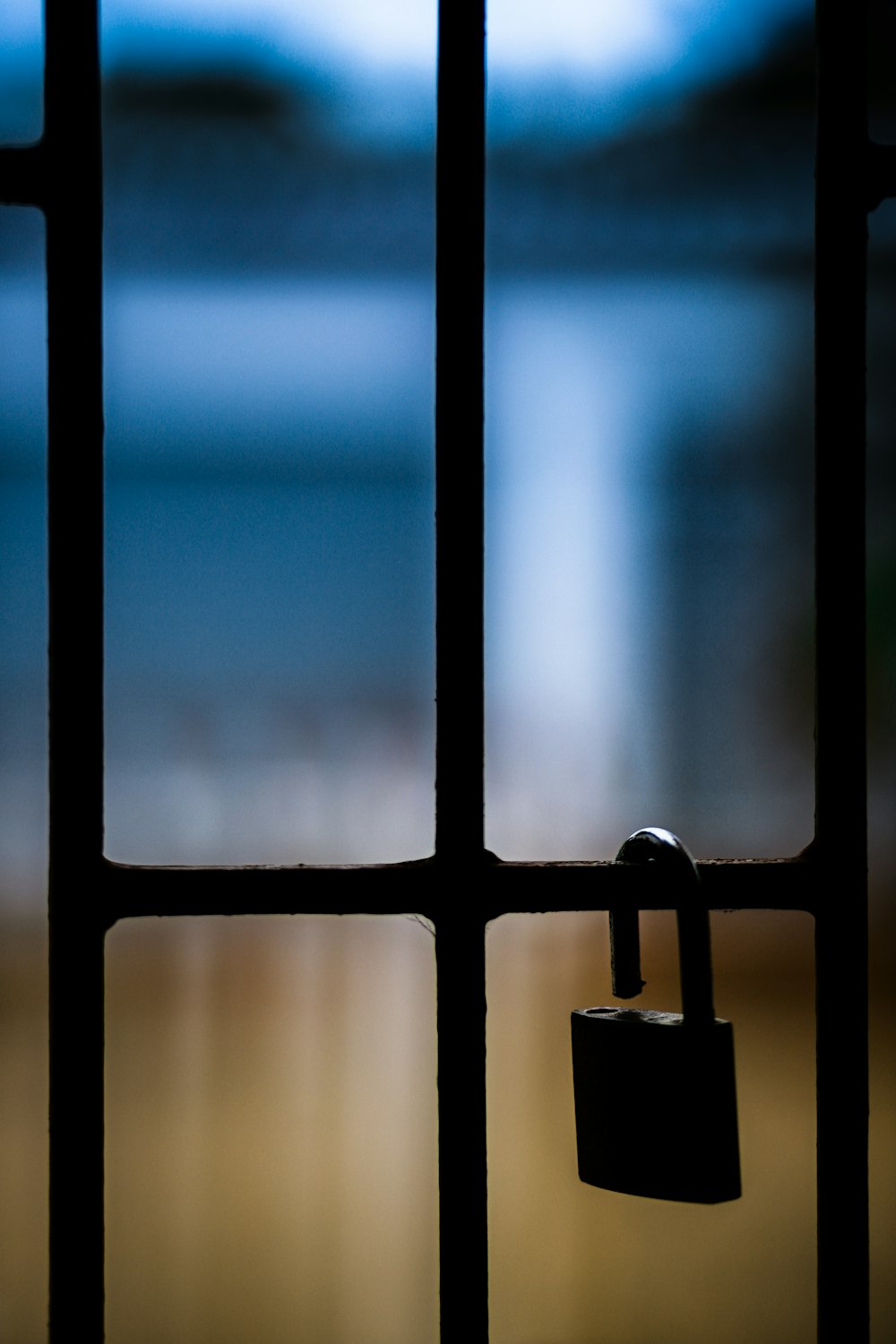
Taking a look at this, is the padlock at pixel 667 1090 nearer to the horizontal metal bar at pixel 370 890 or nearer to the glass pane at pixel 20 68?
the horizontal metal bar at pixel 370 890

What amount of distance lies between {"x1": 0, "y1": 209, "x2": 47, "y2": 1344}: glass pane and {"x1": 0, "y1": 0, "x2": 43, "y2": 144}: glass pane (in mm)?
52

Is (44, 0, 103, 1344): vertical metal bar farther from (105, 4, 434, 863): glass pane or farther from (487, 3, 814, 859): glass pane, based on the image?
(487, 3, 814, 859): glass pane

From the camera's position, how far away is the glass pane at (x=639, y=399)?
628mm

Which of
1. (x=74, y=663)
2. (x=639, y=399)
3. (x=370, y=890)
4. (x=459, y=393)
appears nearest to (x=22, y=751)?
(x=74, y=663)

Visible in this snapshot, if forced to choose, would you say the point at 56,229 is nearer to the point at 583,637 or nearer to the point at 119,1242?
the point at 583,637

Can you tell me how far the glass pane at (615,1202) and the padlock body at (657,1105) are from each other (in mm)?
116

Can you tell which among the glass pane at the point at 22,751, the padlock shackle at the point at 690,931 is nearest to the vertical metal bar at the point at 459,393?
the padlock shackle at the point at 690,931

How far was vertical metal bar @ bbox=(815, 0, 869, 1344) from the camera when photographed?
1.96 ft

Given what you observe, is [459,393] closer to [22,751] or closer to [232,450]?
Answer: [232,450]

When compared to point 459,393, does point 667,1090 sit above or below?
below

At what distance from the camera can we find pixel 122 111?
2.05 ft

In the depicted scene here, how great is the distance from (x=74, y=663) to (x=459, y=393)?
256 mm

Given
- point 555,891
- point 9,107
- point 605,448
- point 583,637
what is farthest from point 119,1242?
point 9,107

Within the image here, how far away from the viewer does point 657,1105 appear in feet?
1.59
